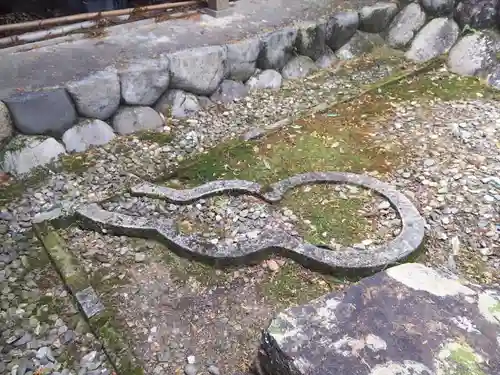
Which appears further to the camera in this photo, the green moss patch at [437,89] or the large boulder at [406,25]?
the large boulder at [406,25]

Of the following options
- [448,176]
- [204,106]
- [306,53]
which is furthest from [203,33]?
[448,176]

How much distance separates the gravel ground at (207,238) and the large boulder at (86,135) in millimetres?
117

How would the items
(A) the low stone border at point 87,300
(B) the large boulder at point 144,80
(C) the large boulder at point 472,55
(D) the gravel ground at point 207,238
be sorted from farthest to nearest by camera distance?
(C) the large boulder at point 472,55 → (B) the large boulder at point 144,80 → (D) the gravel ground at point 207,238 → (A) the low stone border at point 87,300

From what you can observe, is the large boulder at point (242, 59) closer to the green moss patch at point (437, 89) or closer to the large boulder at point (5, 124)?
the green moss patch at point (437, 89)

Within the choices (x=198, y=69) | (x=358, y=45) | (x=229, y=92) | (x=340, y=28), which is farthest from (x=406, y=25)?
(x=198, y=69)

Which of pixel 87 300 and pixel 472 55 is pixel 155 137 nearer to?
pixel 87 300

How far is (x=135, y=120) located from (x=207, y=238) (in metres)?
1.72

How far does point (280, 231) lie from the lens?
3678 mm

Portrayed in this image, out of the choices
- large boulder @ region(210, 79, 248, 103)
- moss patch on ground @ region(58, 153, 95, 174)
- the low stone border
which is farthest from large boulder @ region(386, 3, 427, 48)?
the low stone border

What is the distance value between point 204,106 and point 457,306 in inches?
135

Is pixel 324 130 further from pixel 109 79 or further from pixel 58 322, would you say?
pixel 58 322

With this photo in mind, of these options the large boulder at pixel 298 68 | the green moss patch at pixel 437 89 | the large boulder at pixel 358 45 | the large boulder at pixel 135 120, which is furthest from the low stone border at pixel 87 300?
the large boulder at pixel 358 45

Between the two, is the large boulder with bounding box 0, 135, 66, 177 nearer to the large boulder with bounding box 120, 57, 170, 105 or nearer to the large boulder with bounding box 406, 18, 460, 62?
the large boulder with bounding box 120, 57, 170, 105

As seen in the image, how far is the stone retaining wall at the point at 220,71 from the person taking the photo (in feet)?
14.0
